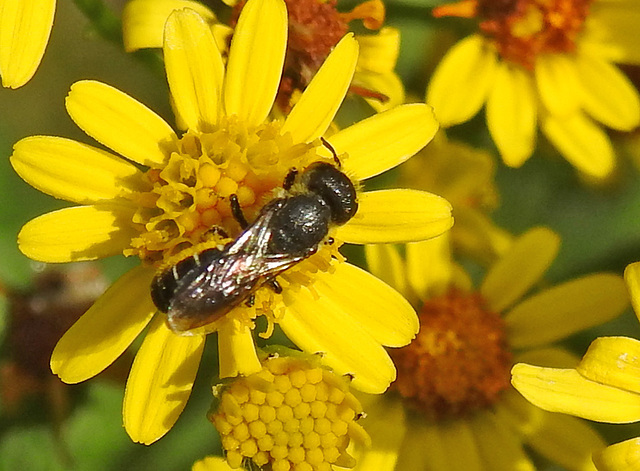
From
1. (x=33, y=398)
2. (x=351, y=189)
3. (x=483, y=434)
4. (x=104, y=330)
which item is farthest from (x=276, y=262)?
(x=33, y=398)

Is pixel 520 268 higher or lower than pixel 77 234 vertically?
lower

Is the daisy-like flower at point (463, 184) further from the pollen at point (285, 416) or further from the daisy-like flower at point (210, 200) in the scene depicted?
the pollen at point (285, 416)

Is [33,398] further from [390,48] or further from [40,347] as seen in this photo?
[390,48]

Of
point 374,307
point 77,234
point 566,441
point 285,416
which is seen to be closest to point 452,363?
point 566,441

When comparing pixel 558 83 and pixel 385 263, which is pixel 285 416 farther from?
pixel 558 83

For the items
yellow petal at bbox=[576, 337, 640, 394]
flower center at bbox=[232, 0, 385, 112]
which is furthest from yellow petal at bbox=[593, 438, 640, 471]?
flower center at bbox=[232, 0, 385, 112]

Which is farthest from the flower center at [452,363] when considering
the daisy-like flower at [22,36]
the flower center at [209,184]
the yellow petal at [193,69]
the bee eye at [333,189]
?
the daisy-like flower at [22,36]
